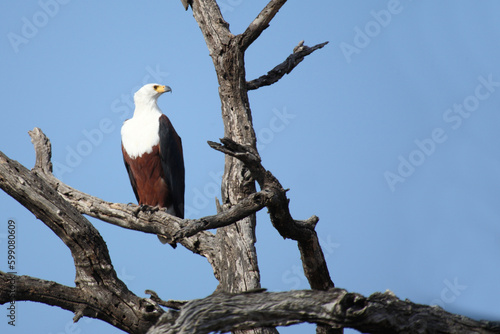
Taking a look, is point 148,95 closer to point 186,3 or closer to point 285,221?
point 186,3

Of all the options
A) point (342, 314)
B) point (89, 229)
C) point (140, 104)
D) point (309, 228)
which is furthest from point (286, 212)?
point (140, 104)

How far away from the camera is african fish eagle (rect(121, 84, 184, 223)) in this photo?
5.65 meters

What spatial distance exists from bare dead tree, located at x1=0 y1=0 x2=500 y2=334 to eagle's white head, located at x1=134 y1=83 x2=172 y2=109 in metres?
1.56

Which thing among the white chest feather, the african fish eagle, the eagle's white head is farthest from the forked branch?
the eagle's white head

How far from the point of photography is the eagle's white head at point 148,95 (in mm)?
5910

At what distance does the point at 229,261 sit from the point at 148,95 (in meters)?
2.54

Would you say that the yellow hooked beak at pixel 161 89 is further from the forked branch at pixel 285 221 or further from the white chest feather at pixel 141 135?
the forked branch at pixel 285 221

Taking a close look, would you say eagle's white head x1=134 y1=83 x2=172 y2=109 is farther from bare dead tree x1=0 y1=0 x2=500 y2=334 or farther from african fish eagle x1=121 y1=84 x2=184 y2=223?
bare dead tree x1=0 y1=0 x2=500 y2=334

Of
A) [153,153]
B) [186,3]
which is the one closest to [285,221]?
[186,3]

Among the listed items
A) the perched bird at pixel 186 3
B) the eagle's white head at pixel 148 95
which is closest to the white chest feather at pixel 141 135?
the eagle's white head at pixel 148 95

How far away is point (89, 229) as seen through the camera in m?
3.03

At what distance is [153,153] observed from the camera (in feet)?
18.5

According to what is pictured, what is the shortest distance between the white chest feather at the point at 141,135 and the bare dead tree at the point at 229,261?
44.3 inches

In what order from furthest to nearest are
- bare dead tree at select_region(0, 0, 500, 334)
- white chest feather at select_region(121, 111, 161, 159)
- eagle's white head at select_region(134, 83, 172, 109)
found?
eagle's white head at select_region(134, 83, 172, 109)
white chest feather at select_region(121, 111, 161, 159)
bare dead tree at select_region(0, 0, 500, 334)
